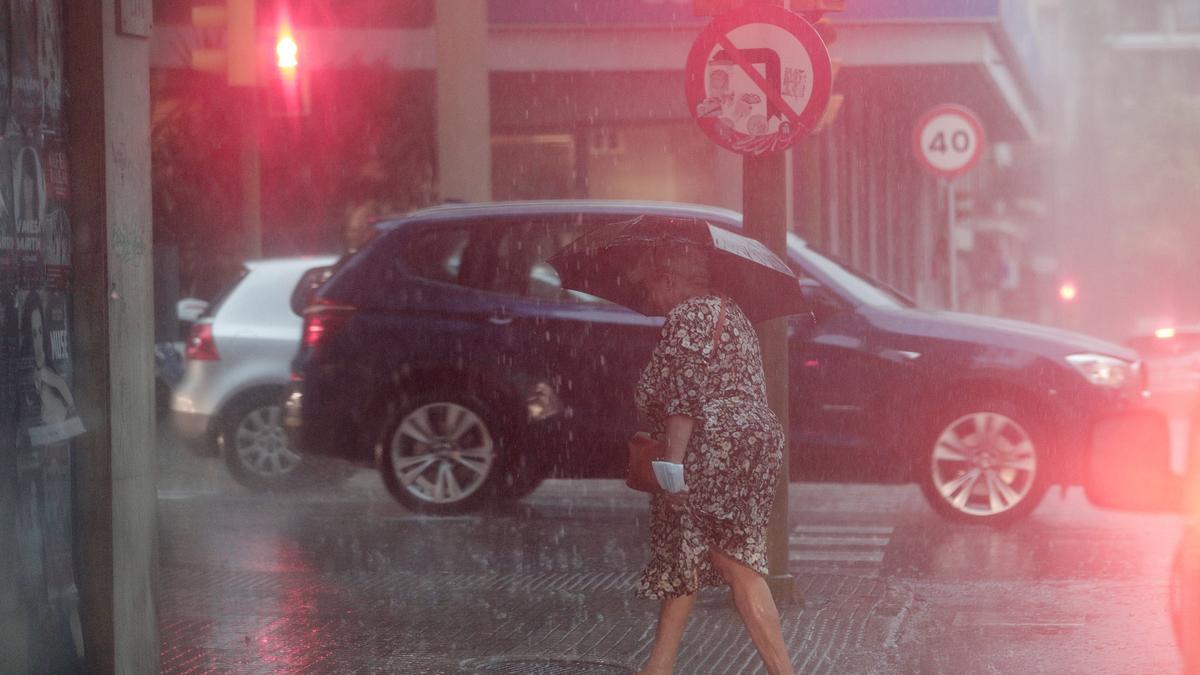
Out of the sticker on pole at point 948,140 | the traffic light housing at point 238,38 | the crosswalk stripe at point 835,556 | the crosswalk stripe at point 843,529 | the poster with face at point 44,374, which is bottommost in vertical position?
the crosswalk stripe at point 843,529

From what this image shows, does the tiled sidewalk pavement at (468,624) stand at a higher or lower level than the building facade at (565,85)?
lower

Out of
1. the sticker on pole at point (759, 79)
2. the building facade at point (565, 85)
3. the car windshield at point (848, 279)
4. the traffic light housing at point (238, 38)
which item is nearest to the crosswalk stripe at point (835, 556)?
the car windshield at point (848, 279)

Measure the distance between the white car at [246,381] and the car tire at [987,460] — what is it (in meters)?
4.81

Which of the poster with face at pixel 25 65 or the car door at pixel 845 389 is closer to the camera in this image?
the poster with face at pixel 25 65

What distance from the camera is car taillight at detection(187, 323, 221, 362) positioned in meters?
13.7

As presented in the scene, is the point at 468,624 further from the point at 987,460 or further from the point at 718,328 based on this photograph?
the point at 987,460

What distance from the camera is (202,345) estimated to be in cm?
1374

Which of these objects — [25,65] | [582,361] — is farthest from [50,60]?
[582,361]

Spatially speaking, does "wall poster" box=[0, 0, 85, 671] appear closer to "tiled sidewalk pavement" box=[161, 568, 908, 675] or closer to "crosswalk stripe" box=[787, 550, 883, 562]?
"tiled sidewalk pavement" box=[161, 568, 908, 675]

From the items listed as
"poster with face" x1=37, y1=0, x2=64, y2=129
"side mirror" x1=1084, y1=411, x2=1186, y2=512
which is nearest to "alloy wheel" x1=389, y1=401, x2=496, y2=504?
Result: "poster with face" x1=37, y1=0, x2=64, y2=129

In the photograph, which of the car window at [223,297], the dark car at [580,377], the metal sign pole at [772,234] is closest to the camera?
the metal sign pole at [772,234]

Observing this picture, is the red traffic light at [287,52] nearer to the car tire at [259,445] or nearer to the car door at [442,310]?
the car tire at [259,445]

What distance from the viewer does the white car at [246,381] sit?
13.7m

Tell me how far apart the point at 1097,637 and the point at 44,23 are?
182 inches
